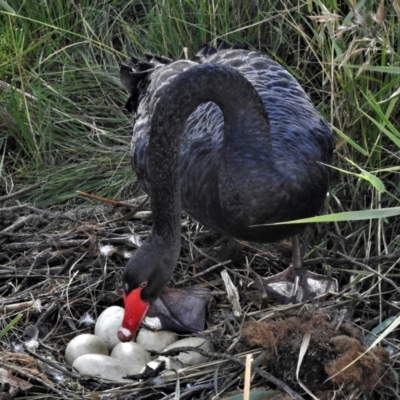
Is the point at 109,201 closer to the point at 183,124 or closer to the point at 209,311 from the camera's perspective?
the point at 209,311

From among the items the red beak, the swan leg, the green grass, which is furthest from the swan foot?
the red beak

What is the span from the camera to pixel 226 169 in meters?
3.20

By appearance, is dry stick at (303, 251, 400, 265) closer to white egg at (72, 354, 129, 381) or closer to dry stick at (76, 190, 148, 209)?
dry stick at (76, 190, 148, 209)

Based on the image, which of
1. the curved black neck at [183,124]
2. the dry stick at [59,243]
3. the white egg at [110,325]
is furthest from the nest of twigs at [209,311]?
the curved black neck at [183,124]

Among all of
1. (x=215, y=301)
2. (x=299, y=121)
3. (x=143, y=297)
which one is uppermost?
(x=299, y=121)

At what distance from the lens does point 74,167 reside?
4.55m

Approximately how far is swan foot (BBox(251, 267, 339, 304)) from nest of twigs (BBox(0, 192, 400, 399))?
43mm

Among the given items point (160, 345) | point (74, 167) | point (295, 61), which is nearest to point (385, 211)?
point (160, 345)

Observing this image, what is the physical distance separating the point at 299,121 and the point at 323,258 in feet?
1.76

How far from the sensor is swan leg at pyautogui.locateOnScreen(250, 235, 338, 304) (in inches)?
140

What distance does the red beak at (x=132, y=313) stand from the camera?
10.1 ft

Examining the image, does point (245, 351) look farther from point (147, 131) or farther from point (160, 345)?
point (147, 131)

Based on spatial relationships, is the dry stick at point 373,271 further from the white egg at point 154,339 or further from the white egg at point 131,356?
the white egg at point 131,356

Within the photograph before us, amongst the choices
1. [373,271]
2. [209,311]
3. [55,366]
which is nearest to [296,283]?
[209,311]
